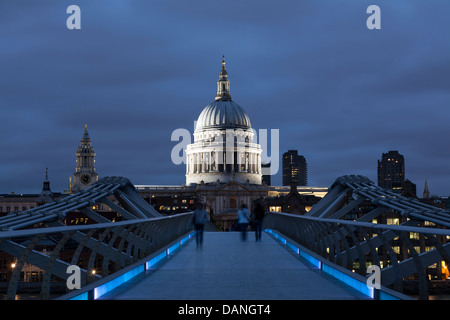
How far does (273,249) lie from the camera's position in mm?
22453

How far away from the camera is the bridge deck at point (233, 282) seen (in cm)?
1077

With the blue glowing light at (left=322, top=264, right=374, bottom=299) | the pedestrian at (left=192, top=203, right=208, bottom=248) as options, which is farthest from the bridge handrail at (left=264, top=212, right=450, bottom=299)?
the pedestrian at (left=192, top=203, right=208, bottom=248)

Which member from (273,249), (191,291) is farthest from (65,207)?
(191,291)

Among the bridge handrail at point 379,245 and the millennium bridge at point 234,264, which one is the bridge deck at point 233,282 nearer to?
the millennium bridge at point 234,264

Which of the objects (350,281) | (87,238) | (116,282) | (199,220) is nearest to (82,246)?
(87,238)

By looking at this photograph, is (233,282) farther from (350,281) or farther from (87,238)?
(87,238)

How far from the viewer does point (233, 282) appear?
494 inches

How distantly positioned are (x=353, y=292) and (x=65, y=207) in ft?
64.1

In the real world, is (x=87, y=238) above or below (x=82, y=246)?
above

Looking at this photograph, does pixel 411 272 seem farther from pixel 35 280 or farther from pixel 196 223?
pixel 196 223

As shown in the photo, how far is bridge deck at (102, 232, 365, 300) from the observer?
424 inches
